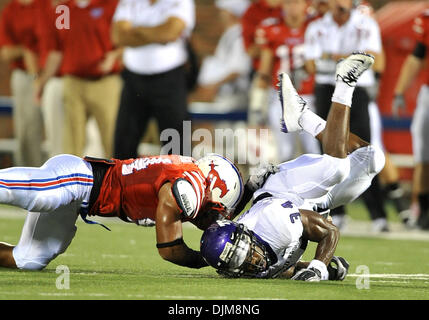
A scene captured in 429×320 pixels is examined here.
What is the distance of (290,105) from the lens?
22.3 feet

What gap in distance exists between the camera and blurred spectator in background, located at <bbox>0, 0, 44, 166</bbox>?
11.1 metres

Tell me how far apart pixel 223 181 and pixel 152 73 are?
11.3 ft

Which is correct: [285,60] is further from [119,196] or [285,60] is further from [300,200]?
[119,196]

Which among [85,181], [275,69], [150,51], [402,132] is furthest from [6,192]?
[402,132]

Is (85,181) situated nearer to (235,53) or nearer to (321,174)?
(321,174)

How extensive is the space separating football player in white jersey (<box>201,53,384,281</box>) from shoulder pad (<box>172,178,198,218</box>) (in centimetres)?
16

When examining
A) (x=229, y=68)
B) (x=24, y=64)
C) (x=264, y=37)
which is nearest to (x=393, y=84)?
(x=229, y=68)

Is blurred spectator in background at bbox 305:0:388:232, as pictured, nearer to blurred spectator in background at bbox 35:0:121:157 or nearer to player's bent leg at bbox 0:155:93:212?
blurred spectator in background at bbox 35:0:121:157

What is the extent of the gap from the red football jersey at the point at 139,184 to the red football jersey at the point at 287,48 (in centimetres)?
493

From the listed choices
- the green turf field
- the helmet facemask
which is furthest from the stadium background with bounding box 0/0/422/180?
the helmet facemask

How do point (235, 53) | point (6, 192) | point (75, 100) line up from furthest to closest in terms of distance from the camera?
point (235, 53) → point (75, 100) → point (6, 192)

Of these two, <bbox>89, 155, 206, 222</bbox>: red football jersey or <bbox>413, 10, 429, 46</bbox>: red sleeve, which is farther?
<bbox>413, 10, 429, 46</bbox>: red sleeve

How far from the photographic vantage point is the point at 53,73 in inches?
420
